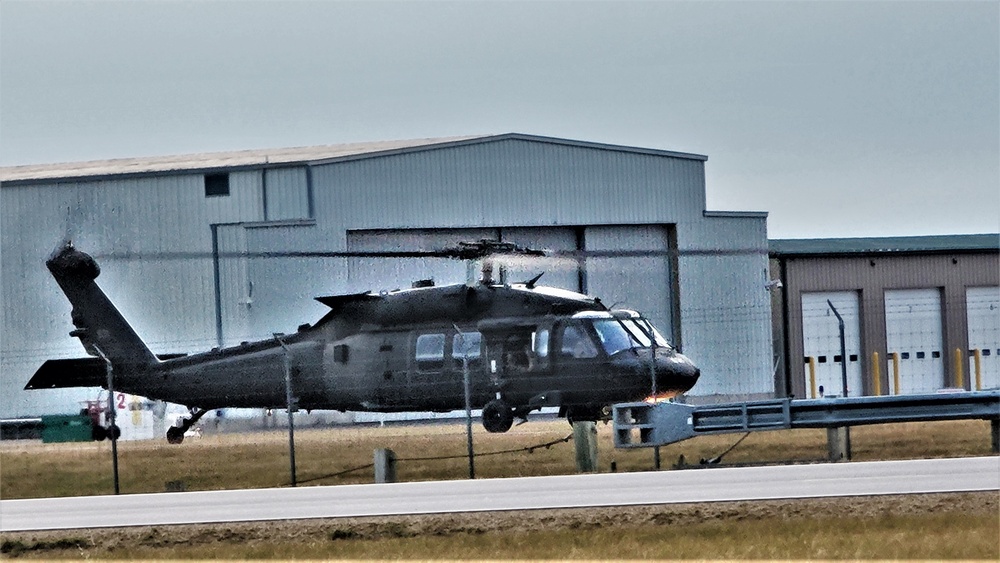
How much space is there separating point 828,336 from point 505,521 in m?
20.6

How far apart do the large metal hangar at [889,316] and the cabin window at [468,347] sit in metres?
12.0

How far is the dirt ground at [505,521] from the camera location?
55.3 ft

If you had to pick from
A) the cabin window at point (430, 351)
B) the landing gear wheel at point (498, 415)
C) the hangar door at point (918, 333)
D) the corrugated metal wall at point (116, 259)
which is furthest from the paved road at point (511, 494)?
the hangar door at point (918, 333)

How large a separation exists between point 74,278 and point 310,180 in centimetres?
522

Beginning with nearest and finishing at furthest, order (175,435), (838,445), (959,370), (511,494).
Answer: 1. (511,494)
2. (838,445)
3. (175,435)
4. (959,370)

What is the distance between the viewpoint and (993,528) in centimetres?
1623

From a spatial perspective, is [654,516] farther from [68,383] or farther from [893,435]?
[68,383]

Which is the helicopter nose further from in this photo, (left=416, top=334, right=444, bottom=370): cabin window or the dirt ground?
the dirt ground

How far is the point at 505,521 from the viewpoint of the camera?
17.1 m

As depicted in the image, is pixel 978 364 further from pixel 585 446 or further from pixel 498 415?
pixel 585 446

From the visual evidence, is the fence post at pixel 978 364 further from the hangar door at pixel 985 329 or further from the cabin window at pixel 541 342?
the cabin window at pixel 541 342

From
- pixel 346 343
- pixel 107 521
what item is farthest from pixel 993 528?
pixel 346 343

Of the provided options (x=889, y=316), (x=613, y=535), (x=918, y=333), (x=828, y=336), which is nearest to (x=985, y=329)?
(x=918, y=333)

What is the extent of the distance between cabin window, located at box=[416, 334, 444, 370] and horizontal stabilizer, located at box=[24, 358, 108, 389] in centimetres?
578
